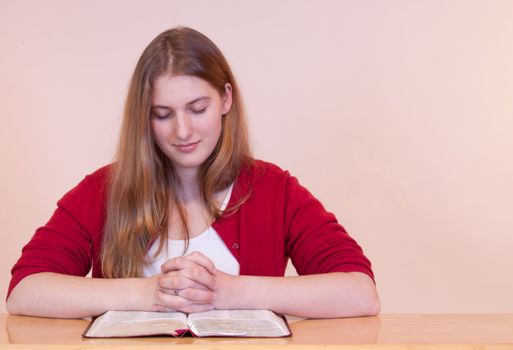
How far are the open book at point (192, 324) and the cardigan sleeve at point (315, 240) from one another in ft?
0.81

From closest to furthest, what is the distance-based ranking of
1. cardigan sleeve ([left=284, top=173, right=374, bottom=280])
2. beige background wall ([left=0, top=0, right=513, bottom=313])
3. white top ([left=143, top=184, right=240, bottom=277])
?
cardigan sleeve ([left=284, top=173, right=374, bottom=280])
white top ([left=143, top=184, right=240, bottom=277])
beige background wall ([left=0, top=0, right=513, bottom=313])

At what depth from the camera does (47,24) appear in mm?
2918

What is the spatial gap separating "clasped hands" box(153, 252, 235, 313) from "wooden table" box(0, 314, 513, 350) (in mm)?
146

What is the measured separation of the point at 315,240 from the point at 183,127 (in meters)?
0.39

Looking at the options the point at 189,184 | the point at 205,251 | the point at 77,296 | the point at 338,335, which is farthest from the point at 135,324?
the point at 189,184

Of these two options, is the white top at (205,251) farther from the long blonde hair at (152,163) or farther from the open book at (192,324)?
the open book at (192,324)

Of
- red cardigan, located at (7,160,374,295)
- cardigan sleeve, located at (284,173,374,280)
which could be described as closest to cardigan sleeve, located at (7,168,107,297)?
red cardigan, located at (7,160,374,295)

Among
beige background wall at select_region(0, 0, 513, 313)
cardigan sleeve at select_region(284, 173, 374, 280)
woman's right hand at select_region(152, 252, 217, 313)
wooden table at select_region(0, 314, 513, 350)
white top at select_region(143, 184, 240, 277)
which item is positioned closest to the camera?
wooden table at select_region(0, 314, 513, 350)

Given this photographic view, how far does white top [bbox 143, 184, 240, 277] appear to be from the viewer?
1.81 metres

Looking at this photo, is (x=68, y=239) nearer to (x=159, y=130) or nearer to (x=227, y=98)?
(x=159, y=130)

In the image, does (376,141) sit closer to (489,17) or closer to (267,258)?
(489,17)

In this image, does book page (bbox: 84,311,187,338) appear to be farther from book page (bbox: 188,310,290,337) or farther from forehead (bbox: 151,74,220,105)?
forehead (bbox: 151,74,220,105)

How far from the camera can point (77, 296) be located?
152cm

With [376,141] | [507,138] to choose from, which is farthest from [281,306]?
[507,138]
